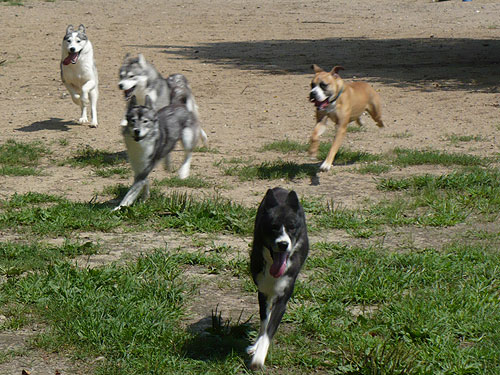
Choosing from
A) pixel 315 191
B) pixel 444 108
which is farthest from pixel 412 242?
pixel 444 108

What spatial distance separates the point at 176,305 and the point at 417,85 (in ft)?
28.2

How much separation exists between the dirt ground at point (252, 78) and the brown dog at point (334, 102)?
1.28 ft

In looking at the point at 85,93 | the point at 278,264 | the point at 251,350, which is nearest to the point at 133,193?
the point at 251,350

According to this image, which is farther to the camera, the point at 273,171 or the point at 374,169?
the point at 374,169

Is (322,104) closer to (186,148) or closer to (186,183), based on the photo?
(186,148)

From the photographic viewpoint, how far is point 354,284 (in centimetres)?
492

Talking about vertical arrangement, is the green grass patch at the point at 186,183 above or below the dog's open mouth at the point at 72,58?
below

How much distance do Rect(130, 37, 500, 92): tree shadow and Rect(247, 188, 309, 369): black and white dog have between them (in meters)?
8.51

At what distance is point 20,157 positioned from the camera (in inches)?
332

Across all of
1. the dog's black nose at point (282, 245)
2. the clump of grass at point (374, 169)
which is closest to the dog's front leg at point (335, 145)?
the clump of grass at point (374, 169)

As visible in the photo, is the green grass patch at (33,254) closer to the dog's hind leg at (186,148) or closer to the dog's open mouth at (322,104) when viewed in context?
the dog's hind leg at (186,148)

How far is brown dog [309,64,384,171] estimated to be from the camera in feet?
25.8

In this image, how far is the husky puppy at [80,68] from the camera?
1027 centimetres

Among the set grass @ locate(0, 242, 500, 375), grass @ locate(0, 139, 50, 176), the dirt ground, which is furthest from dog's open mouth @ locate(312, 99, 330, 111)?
grass @ locate(0, 139, 50, 176)
